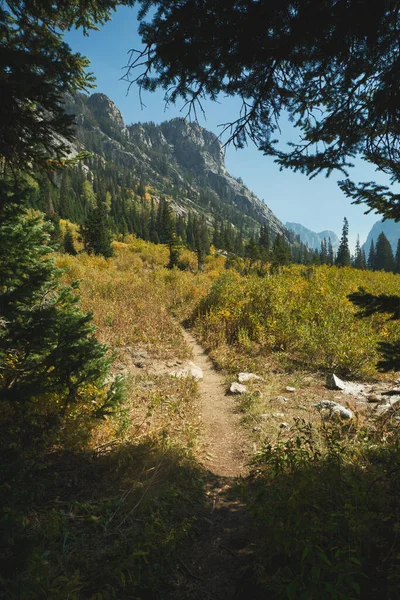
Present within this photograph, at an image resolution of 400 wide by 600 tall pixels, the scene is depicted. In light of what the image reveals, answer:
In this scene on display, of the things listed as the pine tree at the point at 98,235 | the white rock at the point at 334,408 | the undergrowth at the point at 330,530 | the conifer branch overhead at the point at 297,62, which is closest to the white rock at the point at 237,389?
the white rock at the point at 334,408

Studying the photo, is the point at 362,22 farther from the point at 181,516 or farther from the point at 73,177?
the point at 73,177

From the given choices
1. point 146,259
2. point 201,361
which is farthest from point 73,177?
point 201,361

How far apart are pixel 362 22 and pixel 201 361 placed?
23.2 feet

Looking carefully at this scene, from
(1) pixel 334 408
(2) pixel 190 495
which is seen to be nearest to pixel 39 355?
(2) pixel 190 495

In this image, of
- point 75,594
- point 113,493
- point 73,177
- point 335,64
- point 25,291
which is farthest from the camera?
point 73,177

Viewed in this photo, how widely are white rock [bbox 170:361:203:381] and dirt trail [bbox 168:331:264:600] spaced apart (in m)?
1.50

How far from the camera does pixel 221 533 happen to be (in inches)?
114

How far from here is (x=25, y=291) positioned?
2398mm

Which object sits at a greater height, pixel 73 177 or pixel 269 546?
pixel 73 177

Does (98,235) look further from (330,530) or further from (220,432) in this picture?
(330,530)

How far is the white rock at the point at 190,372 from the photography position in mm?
6541

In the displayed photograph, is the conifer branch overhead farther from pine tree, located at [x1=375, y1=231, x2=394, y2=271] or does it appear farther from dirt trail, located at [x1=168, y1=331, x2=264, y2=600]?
pine tree, located at [x1=375, y1=231, x2=394, y2=271]

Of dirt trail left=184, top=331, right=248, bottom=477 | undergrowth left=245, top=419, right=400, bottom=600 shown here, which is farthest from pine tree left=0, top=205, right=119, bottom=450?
undergrowth left=245, top=419, right=400, bottom=600

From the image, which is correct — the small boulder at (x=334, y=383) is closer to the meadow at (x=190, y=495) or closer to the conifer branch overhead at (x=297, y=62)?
the meadow at (x=190, y=495)
